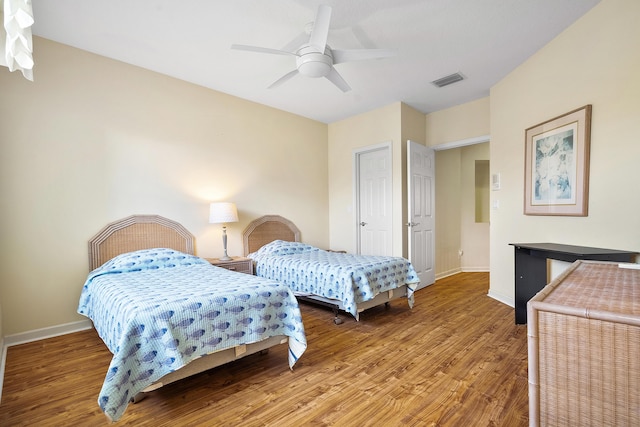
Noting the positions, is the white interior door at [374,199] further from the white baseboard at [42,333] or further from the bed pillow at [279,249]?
the white baseboard at [42,333]

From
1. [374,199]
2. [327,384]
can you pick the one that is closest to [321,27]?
[327,384]

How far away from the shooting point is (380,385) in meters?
1.94

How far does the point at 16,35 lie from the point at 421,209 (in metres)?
4.29

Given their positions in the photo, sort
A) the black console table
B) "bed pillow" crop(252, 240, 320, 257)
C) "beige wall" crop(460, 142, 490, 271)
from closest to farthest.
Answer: the black console table
"bed pillow" crop(252, 240, 320, 257)
"beige wall" crop(460, 142, 490, 271)

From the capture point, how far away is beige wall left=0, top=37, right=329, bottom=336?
2598 mm

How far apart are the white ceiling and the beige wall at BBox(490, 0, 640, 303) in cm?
18

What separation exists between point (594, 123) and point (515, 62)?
1138 mm

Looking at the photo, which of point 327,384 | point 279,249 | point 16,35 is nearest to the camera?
point 16,35

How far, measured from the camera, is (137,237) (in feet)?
10.4

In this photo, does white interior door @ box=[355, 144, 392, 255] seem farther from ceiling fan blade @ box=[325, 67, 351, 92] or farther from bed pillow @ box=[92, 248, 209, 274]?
bed pillow @ box=[92, 248, 209, 274]

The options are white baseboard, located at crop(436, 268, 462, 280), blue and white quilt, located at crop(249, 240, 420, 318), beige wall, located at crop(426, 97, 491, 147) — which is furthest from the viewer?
white baseboard, located at crop(436, 268, 462, 280)

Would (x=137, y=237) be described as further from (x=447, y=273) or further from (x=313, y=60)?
(x=447, y=273)

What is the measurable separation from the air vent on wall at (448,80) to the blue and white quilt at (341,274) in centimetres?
216

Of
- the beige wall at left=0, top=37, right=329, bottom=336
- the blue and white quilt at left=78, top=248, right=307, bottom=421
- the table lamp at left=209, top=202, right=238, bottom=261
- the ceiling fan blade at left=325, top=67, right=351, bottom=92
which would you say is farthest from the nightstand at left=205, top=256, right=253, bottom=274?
the ceiling fan blade at left=325, top=67, right=351, bottom=92
